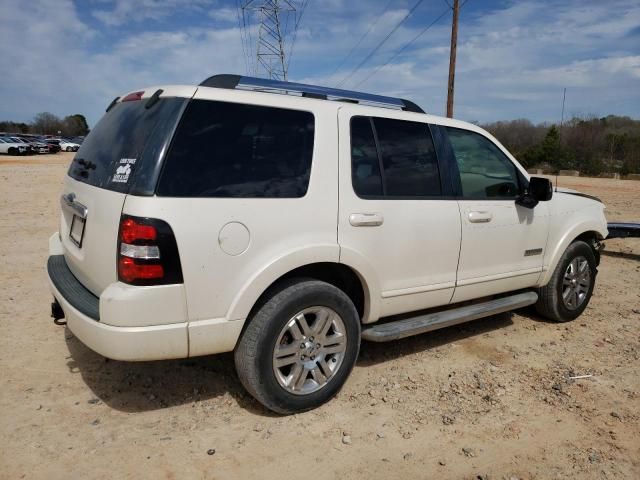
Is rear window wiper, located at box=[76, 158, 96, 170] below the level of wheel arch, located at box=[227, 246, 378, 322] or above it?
above

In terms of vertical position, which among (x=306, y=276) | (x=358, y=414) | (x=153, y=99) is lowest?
(x=358, y=414)

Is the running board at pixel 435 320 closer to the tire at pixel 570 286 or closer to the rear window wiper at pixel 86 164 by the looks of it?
the tire at pixel 570 286

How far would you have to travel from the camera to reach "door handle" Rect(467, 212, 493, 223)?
4015 mm

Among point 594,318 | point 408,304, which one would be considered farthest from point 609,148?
point 408,304

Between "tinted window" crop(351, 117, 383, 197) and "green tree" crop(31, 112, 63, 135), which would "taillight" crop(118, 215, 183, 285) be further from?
"green tree" crop(31, 112, 63, 135)

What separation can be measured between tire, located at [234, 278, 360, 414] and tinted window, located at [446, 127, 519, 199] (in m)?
1.54

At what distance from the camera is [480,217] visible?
407cm

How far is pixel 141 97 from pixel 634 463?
3654 millimetres

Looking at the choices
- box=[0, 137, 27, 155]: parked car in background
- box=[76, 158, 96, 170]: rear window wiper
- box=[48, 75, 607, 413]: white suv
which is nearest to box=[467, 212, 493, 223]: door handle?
box=[48, 75, 607, 413]: white suv

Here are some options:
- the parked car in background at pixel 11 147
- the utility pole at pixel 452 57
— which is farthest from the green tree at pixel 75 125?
the utility pole at pixel 452 57

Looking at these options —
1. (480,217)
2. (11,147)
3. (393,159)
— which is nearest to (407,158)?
(393,159)

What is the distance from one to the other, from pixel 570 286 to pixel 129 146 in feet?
14.2

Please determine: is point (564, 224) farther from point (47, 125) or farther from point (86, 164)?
point (47, 125)

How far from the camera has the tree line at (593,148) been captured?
33.9 metres
